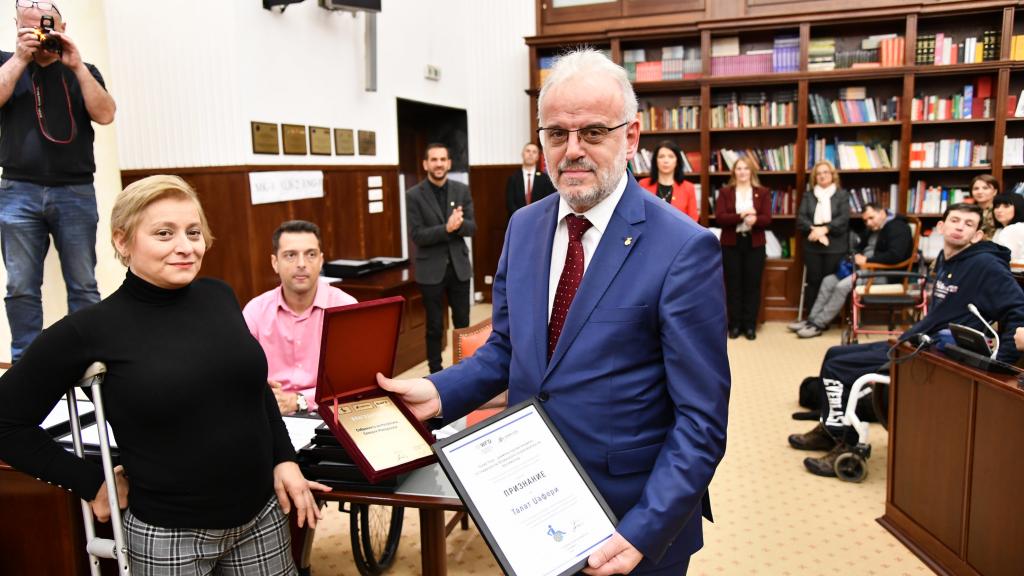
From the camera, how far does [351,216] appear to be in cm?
600

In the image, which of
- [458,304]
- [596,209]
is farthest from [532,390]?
[458,304]

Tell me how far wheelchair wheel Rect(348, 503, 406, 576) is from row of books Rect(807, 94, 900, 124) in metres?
6.08

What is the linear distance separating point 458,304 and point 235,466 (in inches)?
145

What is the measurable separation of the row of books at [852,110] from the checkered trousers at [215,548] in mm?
6966

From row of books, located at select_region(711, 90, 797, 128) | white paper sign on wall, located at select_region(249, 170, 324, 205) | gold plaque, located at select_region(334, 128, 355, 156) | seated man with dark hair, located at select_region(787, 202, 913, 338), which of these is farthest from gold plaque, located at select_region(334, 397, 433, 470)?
row of books, located at select_region(711, 90, 797, 128)

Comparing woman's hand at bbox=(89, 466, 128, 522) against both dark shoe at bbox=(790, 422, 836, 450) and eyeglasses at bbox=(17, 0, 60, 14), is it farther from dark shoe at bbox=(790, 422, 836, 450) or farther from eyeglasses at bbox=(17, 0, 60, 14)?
dark shoe at bbox=(790, 422, 836, 450)

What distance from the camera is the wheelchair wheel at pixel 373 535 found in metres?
2.74

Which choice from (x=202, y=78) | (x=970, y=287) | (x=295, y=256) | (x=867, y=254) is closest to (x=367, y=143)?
(x=202, y=78)

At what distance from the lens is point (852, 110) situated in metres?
7.23

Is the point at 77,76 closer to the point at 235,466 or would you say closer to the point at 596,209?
the point at 235,466

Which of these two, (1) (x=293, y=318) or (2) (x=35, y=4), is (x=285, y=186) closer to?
(2) (x=35, y=4)

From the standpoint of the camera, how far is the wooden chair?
19.5 ft

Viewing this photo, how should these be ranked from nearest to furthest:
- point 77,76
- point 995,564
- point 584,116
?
point 584,116 < point 995,564 < point 77,76

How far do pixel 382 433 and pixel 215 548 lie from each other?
1.47 feet
